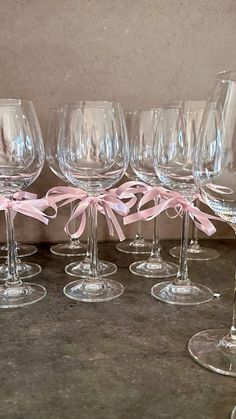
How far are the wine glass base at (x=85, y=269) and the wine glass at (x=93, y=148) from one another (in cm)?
10

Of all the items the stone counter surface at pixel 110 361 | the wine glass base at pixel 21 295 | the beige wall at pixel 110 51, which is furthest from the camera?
the beige wall at pixel 110 51

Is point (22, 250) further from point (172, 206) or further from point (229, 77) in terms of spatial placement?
point (229, 77)

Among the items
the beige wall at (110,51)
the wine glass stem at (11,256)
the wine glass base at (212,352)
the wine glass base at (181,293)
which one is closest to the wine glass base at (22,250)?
the beige wall at (110,51)

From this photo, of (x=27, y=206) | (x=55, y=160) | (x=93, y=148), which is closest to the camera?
(x=93, y=148)

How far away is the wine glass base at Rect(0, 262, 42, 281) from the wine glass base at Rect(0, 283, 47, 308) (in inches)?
2.3

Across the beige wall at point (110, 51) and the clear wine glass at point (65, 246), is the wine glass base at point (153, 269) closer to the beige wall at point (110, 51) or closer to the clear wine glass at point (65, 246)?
the clear wine glass at point (65, 246)

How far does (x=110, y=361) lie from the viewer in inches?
20.7

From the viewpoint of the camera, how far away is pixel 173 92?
39.0 inches

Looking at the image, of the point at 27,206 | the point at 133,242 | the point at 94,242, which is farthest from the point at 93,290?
the point at 133,242

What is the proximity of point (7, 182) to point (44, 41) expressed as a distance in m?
0.36

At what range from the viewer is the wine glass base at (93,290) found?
71 centimetres

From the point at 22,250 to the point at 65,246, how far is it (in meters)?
0.08

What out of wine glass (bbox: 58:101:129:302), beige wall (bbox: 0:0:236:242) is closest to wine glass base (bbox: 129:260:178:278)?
wine glass (bbox: 58:101:129:302)

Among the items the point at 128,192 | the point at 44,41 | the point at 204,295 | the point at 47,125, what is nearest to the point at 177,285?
the point at 204,295
